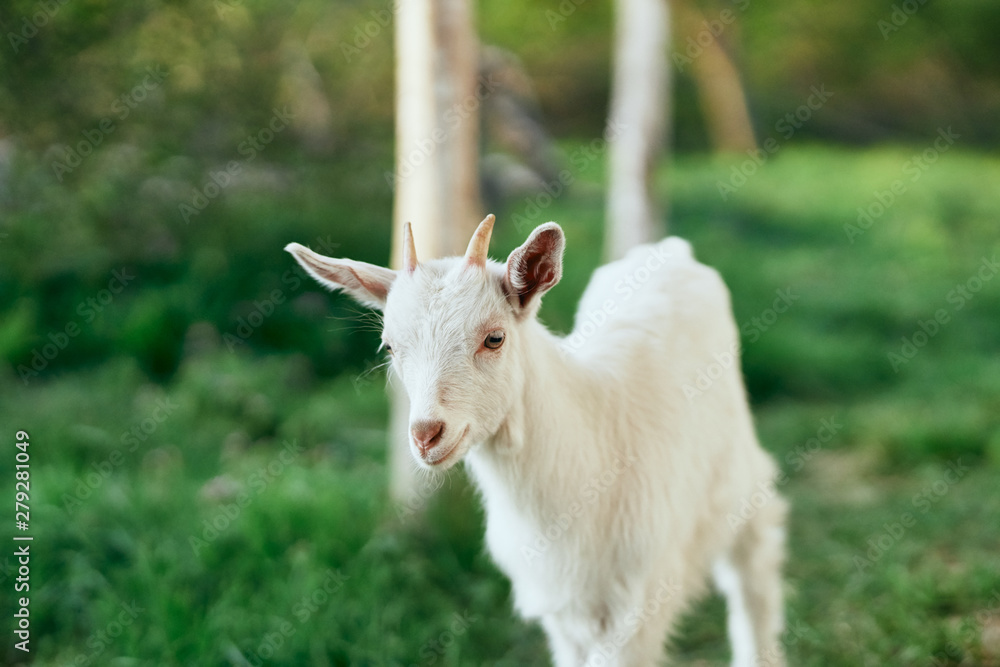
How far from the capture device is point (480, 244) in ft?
7.77

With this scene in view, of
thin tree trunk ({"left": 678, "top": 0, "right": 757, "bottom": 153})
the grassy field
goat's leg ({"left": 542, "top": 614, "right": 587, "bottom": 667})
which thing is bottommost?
thin tree trunk ({"left": 678, "top": 0, "right": 757, "bottom": 153})

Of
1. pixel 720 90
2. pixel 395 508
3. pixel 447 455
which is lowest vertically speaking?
pixel 720 90

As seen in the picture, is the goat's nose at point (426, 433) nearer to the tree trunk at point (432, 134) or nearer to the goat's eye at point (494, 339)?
the goat's eye at point (494, 339)

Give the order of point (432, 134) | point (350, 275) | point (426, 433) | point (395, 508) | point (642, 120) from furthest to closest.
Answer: point (642, 120) < point (395, 508) < point (432, 134) < point (350, 275) < point (426, 433)

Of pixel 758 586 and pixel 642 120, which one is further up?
pixel 642 120

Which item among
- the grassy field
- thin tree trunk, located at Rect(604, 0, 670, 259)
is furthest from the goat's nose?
thin tree trunk, located at Rect(604, 0, 670, 259)

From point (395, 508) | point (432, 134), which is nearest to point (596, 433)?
point (395, 508)

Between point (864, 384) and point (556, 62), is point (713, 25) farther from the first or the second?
point (864, 384)

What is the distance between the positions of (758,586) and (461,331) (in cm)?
198

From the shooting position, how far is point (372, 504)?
14.8 ft

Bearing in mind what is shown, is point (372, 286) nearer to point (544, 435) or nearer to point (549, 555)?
point (544, 435)

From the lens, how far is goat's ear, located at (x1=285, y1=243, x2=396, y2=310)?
2541 millimetres

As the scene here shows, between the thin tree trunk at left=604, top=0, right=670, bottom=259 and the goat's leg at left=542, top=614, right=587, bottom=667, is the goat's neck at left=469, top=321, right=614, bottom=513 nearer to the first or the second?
the goat's leg at left=542, top=614, right=587, bottom=667

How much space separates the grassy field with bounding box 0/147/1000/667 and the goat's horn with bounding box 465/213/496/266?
6.63ft
